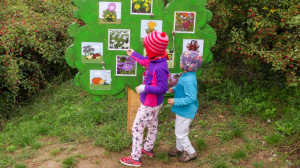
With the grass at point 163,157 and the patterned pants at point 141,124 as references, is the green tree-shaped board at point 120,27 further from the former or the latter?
the grass at point 163,157

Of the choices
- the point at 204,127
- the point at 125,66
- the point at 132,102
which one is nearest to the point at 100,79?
the point at 125,66

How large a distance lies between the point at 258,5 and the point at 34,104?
16.4 feet

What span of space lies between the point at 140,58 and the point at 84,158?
5.23 feet

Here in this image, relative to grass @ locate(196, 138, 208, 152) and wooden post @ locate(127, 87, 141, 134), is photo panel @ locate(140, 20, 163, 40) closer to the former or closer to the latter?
wooden post @ locate(127, 87, 141, 134)

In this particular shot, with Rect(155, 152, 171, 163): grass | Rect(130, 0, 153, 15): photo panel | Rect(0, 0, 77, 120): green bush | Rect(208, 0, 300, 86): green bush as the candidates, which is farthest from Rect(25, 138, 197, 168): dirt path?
Rect(208, 0, 300, 86): green bush

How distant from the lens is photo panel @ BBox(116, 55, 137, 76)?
3.99 m

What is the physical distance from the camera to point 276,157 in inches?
155

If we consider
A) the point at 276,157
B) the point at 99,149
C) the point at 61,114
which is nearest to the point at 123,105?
the point at 61,114

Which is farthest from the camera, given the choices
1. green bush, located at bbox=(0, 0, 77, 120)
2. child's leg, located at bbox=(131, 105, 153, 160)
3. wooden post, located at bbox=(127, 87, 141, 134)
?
green bush, located at bbox=(0, 0, 77, 120)

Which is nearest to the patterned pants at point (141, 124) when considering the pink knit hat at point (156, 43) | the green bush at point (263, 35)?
the pink knit hat at point (156, 43)

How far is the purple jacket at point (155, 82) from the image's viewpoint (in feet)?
11.0

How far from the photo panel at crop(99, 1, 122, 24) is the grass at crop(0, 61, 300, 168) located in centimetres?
173

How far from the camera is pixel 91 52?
391cm

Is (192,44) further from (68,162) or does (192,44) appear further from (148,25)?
(68,162)
